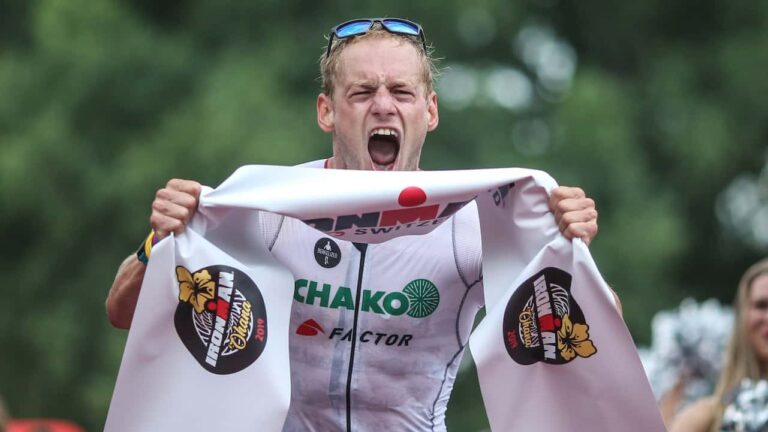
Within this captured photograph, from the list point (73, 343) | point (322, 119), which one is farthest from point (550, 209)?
point (73, 343)

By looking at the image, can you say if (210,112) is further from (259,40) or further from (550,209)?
(550,209)

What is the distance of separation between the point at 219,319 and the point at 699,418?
3.56m

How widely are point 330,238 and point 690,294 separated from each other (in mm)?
16189

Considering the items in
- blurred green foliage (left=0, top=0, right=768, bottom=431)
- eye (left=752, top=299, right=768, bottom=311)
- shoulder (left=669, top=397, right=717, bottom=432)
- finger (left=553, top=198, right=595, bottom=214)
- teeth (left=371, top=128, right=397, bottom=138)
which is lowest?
finger (left=553, top=198, right=595, bottom=214)

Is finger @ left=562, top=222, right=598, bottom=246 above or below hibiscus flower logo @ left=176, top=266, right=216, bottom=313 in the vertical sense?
above

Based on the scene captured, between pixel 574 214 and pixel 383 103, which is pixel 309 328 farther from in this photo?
pixel 574 214

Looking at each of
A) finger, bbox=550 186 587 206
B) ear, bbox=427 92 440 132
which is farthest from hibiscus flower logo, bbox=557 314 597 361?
ear, bbox=427 92 440 132

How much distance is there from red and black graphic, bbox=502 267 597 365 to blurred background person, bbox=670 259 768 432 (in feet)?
9.32

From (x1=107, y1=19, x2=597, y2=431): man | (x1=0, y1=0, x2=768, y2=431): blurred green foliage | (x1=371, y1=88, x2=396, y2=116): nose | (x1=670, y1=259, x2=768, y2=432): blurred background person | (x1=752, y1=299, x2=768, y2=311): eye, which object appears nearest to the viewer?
(x1=107, y1=19, x2=597, y2=431): man

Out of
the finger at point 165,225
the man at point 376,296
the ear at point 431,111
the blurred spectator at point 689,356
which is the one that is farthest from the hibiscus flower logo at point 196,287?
the blurred spectator at point 689,356

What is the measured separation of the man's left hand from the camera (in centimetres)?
533

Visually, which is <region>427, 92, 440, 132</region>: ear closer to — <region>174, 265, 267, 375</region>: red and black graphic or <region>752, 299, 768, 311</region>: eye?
<region>174, 265, 267, 375</region>: red and black graphic

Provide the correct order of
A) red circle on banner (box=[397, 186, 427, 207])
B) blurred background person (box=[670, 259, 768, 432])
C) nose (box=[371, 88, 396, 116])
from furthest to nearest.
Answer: blurred background person (box=[670, 259, 768, 432])
nose (box=[371, 88, 396, 116])
red circle on banner (box=[397, 186, 427, 207])

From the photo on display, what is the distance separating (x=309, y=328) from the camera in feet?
18.6
